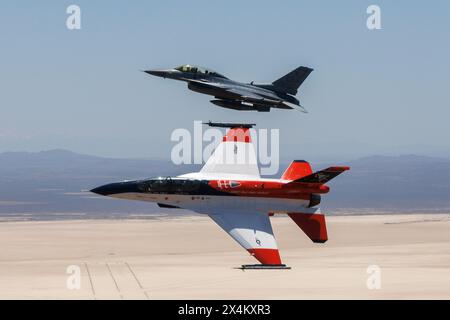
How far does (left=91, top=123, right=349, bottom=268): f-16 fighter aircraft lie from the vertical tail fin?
593 inches

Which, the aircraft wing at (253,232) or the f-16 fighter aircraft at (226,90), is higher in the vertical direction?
the f-16 fighter aircraft at (226,90)

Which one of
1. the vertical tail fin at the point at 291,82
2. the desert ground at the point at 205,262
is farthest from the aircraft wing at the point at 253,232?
the vertical tail fin at the point at 291,82

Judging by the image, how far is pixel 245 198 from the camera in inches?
2025

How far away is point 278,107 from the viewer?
6525 centimetres

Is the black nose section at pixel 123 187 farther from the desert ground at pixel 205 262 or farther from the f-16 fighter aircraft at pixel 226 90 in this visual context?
the f-16 fighter aircraft at pixel 226 90

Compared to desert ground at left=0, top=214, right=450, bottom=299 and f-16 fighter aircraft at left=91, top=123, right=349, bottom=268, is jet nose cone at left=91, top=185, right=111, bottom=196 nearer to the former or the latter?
f-16 fighter aircraft at left=91, top=123, right=349, bottom=268

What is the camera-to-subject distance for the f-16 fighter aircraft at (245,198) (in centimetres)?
5062

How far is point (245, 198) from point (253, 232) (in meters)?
2.11

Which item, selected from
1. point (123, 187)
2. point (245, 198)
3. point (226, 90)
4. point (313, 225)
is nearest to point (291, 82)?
point (226, 90)

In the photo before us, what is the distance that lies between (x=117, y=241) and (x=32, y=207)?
2982 inches

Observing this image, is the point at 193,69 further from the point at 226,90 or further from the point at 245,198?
the point at 245,198

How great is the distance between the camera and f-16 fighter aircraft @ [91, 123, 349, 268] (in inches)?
1993
